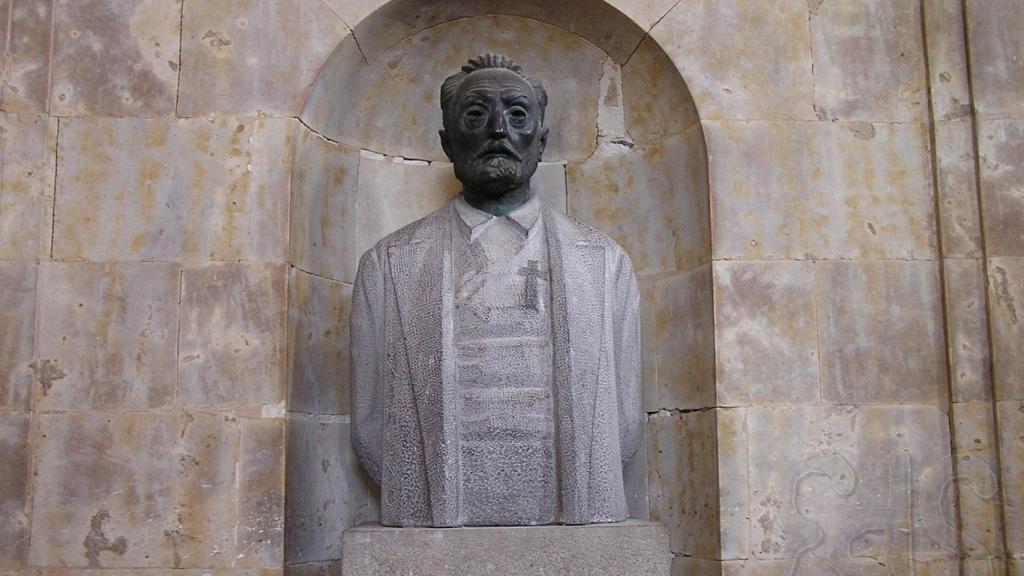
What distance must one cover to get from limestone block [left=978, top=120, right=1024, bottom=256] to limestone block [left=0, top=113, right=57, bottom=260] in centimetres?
427

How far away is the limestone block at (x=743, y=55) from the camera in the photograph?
5.86 meters

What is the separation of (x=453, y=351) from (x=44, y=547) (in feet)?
6.46

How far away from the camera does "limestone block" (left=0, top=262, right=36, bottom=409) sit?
545cm

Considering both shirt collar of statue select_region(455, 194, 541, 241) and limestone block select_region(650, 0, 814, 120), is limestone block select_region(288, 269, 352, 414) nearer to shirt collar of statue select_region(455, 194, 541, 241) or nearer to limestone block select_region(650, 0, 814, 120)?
shirt collar of statue select_region(455, 194, 541, 241)

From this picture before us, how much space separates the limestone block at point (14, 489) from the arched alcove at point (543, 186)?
1.12 metres

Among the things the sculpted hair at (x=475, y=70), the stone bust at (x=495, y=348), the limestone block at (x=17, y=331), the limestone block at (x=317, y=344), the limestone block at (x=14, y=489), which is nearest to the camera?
the stone bust at (x=495, y=348)

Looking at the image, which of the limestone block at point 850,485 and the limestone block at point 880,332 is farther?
the limestone block at point 880,332

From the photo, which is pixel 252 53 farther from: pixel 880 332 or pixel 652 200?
pixel 880 332

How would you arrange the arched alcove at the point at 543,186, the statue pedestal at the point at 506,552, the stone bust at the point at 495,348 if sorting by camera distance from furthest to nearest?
the arched alcove at the point at 543,186, the stone bust at the point at 495,348, the statue pedestal at the point at 506,552

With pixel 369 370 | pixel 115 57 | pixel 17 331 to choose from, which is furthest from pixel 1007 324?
pixel 17 331

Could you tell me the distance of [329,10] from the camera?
233 inches

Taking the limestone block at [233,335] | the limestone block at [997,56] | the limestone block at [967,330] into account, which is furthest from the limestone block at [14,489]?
the limestone block at [997,56]

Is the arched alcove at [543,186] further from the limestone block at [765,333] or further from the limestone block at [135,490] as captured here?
the limestone block at [135,490]

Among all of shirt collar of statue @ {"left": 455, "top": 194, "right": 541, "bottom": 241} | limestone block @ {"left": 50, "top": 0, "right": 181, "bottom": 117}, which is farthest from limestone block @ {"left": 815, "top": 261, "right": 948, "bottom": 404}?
limestone block @ {"left": 50, "top": 0, "right": 181, "bottom": 117}
